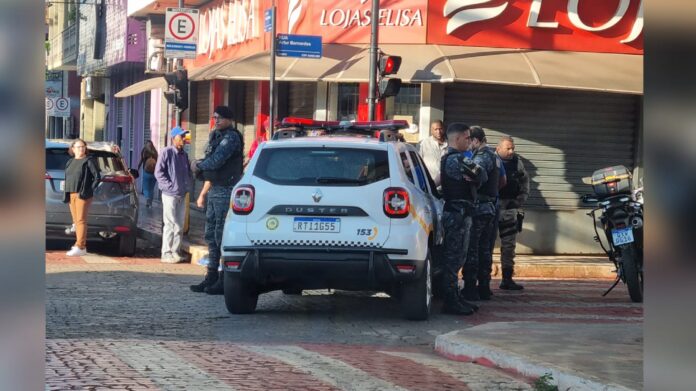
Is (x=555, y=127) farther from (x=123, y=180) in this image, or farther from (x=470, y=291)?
(x=470, y=291)

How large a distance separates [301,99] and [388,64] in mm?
5941

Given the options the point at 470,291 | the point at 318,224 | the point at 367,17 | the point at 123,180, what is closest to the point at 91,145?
the point at 123,180

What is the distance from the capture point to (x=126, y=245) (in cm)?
1672

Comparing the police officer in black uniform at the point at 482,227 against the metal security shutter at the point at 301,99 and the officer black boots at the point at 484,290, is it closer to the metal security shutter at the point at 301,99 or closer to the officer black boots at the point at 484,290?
the officer black boots at the point at 484,290

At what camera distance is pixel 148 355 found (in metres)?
7.63

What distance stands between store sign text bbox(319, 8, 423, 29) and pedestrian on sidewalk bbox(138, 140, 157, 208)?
6.57 metres

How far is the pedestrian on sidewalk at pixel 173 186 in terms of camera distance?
15445 mm

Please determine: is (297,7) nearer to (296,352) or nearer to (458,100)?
(458,100)

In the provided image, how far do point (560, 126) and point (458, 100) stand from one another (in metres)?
1.88

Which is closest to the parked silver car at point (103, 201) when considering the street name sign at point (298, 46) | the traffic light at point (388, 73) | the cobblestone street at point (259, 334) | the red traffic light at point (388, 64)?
the cobblestone street at point (259, 334)

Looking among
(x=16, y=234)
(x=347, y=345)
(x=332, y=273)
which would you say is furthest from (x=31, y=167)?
(x=332, y=273)

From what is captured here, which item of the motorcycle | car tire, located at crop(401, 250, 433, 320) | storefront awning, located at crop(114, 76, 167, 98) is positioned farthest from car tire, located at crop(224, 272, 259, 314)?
storefront awning, located at crop(114, 76, 167, 98)

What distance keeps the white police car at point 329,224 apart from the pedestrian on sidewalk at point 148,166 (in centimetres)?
1513

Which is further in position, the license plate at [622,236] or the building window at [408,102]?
the building window at [408,102]
